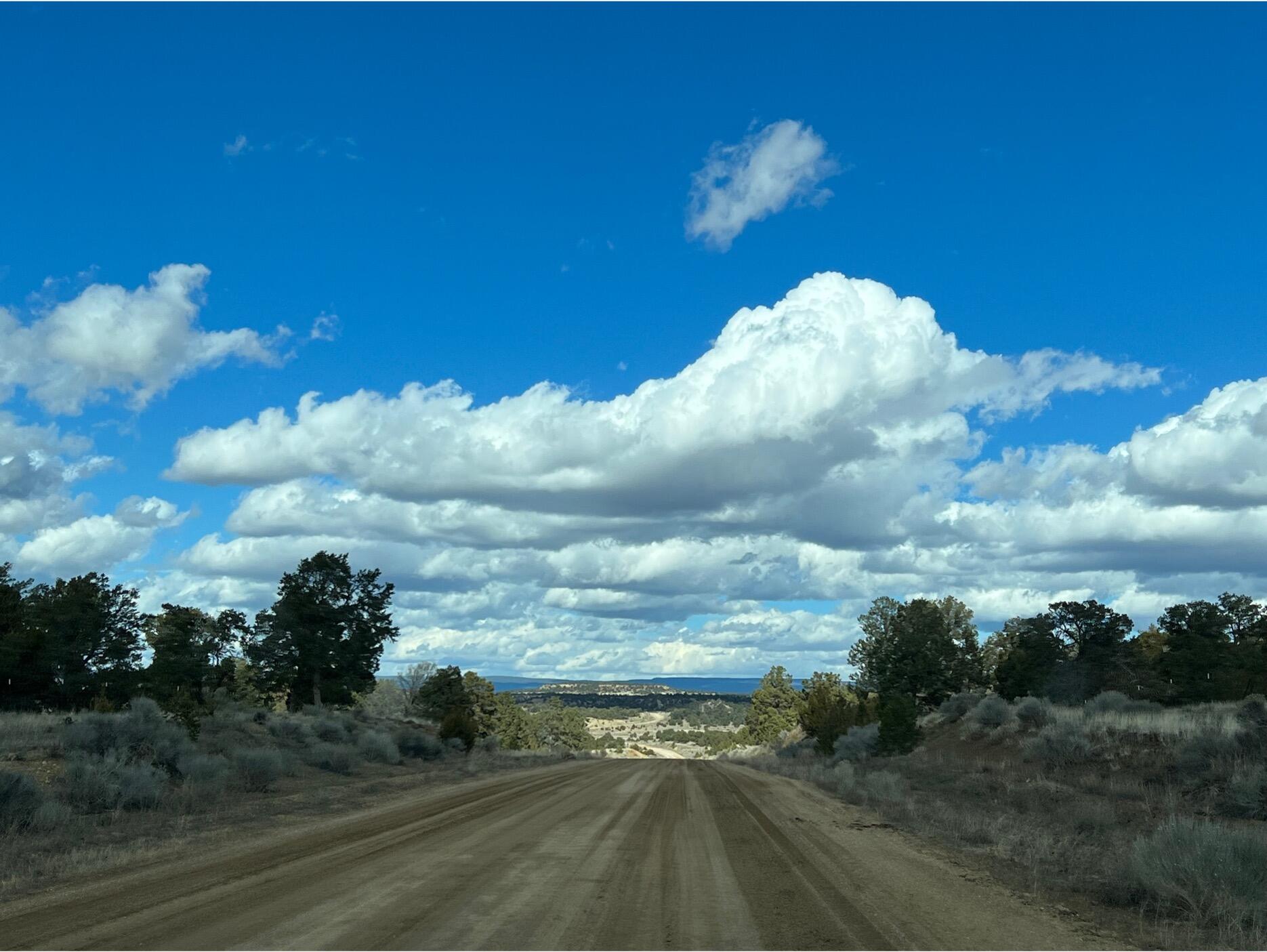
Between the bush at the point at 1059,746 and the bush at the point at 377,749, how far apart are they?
2580 centimetres

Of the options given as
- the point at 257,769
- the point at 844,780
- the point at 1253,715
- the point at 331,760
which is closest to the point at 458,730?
the point at 331,760

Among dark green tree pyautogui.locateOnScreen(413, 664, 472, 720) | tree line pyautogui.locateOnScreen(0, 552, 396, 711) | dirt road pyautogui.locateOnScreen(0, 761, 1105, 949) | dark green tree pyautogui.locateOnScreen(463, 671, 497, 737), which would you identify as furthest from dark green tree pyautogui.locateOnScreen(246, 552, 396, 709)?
dirt road pyautogui.locateOnScreen(0, 761, 1105, 949)

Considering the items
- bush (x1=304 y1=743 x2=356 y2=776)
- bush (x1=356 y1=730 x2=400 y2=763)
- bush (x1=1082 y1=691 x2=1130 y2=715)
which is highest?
bush (x1=1082 y1=691 x2=1130 y2=715)

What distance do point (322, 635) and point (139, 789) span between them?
37.8 meters

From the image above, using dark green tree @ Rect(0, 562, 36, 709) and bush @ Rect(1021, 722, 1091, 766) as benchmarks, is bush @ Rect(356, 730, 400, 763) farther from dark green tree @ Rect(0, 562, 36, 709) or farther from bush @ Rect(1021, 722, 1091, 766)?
bush @ Rect(1021, 722, 1091, 766)

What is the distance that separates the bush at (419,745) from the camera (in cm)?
4397

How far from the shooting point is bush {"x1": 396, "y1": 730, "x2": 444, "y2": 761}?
44.0 meters

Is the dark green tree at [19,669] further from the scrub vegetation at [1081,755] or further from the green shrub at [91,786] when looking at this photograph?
A: the scrub vegetation at [1081,755]

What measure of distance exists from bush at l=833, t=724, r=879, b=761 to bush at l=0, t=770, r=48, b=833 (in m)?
33.7

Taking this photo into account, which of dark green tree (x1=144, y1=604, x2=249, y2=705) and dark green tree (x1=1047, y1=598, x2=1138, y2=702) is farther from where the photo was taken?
dark green tree (x1=1047, y1=598, x2=1138, y2=702)

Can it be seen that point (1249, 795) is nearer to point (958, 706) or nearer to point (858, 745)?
point (858, 745)

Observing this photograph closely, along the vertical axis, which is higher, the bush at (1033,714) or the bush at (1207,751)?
the bush at (1207,751)

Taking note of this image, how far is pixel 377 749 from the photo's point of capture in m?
39.7

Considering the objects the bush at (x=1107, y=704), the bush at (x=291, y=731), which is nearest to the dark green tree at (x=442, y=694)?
the bush at (x=291, y=731)
